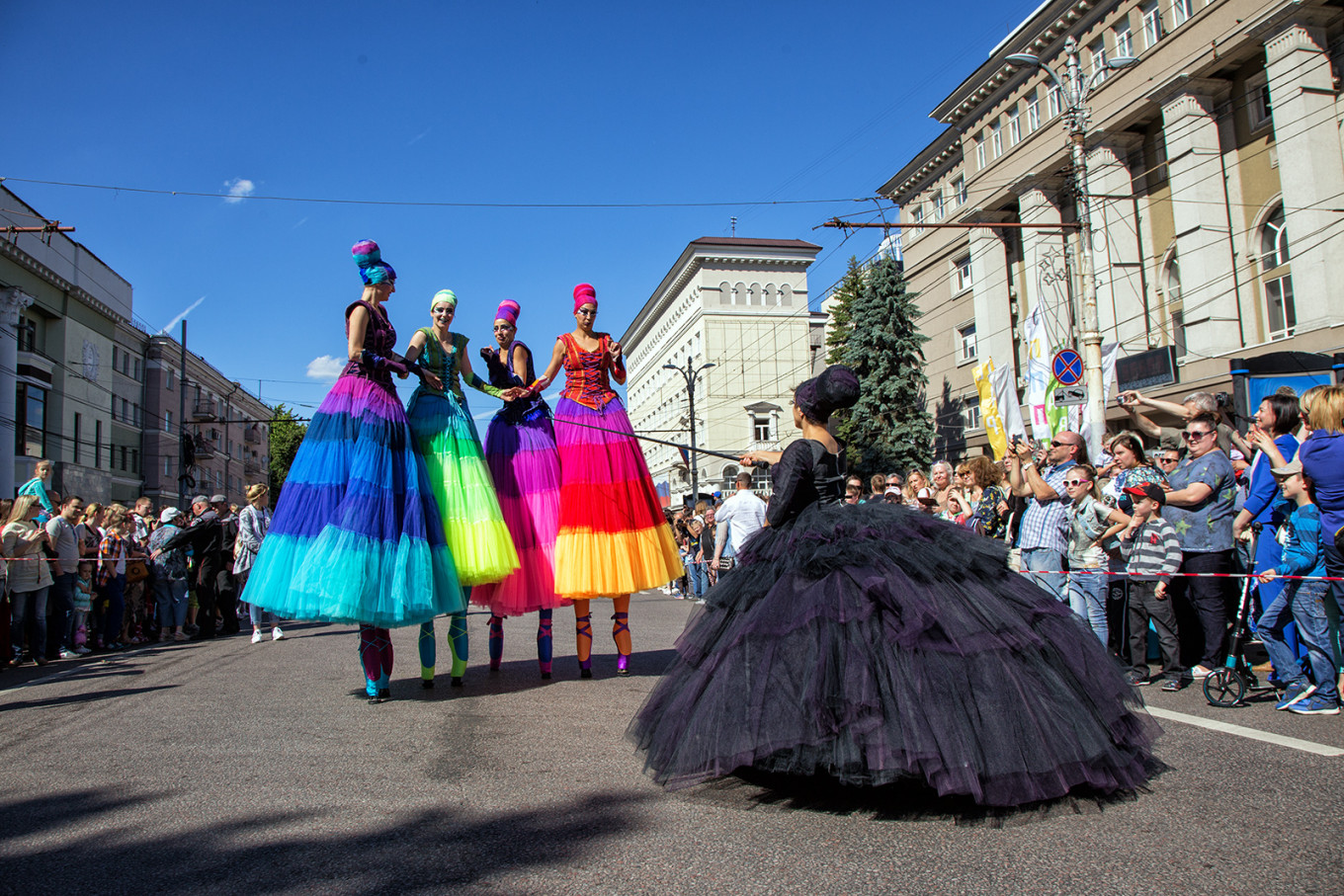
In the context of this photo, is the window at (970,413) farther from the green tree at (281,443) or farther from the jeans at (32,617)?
the green tree at (281,443)

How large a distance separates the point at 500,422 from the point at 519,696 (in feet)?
6.86

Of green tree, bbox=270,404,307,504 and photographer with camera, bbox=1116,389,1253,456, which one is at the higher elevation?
green tree, bbox=270,404,307,504

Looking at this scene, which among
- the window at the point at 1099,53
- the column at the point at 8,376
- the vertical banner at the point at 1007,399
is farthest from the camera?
the column at the point at 8,376

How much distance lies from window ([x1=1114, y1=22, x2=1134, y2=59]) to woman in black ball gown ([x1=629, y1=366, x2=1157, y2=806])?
27833 millimetres

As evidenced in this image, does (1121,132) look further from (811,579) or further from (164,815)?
(164,815)

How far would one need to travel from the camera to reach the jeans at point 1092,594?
7.02 metres

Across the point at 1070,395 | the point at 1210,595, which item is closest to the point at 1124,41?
the point at 1070,395

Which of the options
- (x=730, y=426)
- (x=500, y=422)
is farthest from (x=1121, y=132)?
(x=730, y=426)

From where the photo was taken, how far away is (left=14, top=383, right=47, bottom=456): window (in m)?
37.3

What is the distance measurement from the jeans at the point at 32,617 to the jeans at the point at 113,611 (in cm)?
183

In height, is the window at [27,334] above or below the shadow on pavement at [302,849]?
above

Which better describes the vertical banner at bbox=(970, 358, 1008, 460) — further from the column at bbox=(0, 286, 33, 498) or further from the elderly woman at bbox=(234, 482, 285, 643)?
Answer: the column at bbox=(0, 286, 33, 498)

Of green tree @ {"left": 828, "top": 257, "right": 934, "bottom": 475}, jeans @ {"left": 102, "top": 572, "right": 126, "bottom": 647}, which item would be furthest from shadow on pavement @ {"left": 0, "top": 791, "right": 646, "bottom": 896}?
green tree @ {"left": 828, "top": 257, "right": 934, "bottom": 475}

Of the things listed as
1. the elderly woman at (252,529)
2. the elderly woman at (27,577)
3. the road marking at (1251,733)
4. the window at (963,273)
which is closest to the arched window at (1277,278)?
the window at (963,273)
